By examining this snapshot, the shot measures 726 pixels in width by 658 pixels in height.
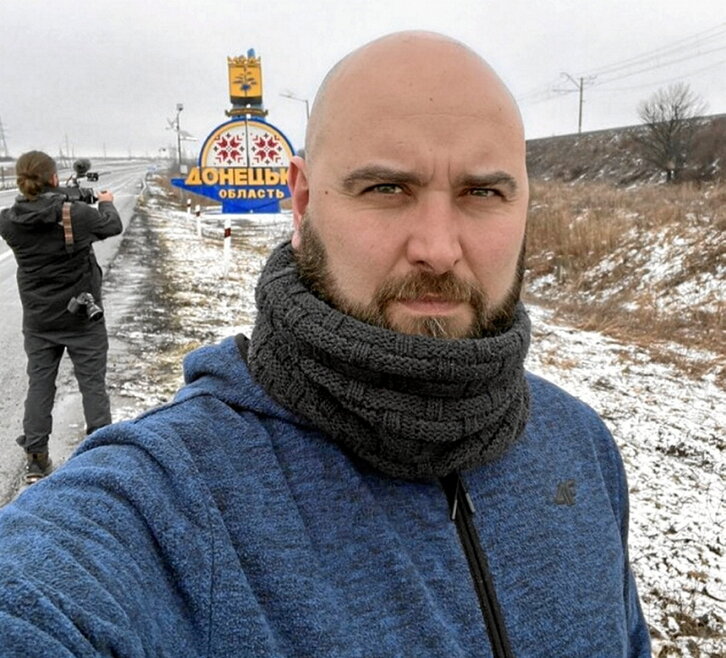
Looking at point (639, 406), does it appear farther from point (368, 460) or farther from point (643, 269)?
point (643, 269)

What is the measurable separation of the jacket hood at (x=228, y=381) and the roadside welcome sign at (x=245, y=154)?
9.27 metres

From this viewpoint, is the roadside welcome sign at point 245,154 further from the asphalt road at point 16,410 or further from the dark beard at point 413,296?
the dark beard at point 413,296

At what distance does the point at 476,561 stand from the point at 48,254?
3.95 metres

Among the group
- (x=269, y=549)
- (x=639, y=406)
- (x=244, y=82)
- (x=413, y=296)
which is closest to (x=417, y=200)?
(x=413, y=296)

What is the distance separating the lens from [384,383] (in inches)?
43.7

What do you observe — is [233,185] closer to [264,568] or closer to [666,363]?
[666,363]

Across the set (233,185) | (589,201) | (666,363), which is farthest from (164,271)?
(589,201)

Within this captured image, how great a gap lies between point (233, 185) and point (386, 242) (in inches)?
386

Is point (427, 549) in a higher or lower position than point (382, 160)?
lower

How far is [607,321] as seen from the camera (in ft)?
31.0

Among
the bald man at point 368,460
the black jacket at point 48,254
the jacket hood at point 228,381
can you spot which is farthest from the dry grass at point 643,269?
the jacket hood at point 228,381

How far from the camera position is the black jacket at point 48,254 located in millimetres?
4062

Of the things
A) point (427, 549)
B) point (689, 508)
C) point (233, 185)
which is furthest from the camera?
point (233, 185)

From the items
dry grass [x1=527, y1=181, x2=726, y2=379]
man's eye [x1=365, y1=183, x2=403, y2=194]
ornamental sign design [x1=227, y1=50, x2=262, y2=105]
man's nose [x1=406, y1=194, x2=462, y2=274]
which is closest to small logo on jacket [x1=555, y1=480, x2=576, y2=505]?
man's nose [x1=406, y1=194, x2=462, y2=274]
